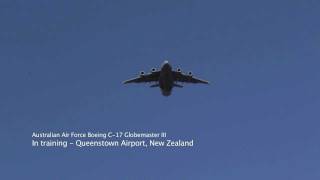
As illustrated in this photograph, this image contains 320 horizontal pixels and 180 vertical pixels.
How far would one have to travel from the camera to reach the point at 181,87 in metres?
198

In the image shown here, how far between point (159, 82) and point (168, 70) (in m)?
5.28

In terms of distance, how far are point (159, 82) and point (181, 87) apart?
4868 mm

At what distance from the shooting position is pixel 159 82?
7854 inches

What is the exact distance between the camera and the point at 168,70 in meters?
195

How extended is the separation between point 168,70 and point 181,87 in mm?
5019
